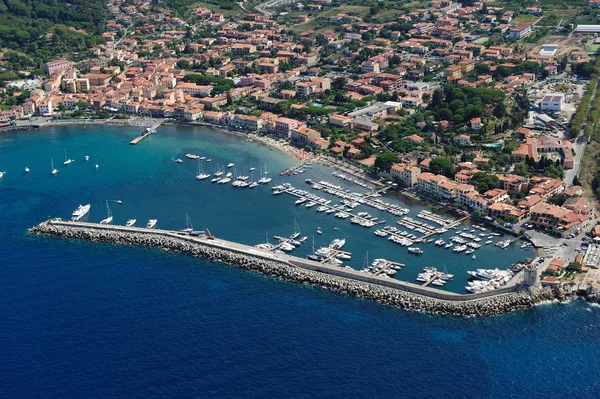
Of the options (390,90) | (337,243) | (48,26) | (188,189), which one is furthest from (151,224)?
(48,26)

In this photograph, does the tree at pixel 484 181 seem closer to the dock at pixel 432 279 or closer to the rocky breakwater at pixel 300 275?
the dock at pixel 432 279

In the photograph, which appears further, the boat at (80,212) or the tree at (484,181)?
the tree at (484,181)

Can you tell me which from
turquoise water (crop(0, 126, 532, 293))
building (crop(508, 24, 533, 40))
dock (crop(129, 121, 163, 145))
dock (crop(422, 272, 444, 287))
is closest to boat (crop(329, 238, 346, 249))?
turquoise water (crop(0, 126, 532, 293))

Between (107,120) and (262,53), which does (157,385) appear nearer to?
(107,120)

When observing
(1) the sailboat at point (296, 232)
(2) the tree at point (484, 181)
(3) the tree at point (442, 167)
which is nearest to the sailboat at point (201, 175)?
(1) the sailboat at point (296, 232)

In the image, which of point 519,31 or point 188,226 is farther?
point 519,31

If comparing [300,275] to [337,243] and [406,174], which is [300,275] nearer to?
[337,243]

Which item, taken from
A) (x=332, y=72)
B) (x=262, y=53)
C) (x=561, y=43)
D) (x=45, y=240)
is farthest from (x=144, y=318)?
(x=561, y=43)
